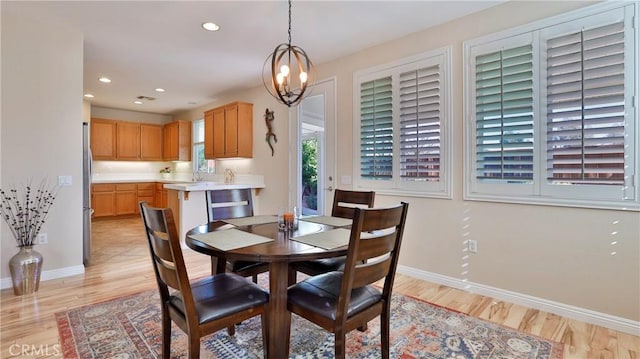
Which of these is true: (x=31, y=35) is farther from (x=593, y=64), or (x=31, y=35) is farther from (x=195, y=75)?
(x=593, y=64)

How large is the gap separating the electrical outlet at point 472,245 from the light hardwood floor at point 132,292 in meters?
0.40

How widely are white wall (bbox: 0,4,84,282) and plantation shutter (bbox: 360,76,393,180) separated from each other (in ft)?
10.1

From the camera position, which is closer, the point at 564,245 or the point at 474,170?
the point at 564,245

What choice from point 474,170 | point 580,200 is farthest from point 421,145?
point 580,200

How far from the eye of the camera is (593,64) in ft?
7.64

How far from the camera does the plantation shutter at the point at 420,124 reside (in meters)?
3.20

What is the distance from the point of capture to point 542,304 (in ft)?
8.51

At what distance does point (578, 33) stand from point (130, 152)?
8.26m

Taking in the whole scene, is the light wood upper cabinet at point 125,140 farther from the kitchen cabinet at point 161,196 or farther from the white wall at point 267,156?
the white wall at point 267,156

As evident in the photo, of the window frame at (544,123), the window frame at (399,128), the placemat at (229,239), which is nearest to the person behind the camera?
the placemat at (229,239)

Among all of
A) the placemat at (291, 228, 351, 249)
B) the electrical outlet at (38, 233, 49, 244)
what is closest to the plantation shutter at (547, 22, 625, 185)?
the placemat at (291, 228, 351, 249)

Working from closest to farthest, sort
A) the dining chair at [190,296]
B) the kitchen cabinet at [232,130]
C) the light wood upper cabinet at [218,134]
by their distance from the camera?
1. the dining chair at [190,296]
2. the kitchen cabinet at [232,130]
3. the light wood upper cabinet at [218,134]

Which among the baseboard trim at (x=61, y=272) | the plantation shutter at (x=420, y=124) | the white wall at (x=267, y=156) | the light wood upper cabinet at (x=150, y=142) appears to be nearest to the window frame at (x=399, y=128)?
the plantation shutter at (x=420, y=124)

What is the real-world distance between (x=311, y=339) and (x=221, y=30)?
9.82ft
